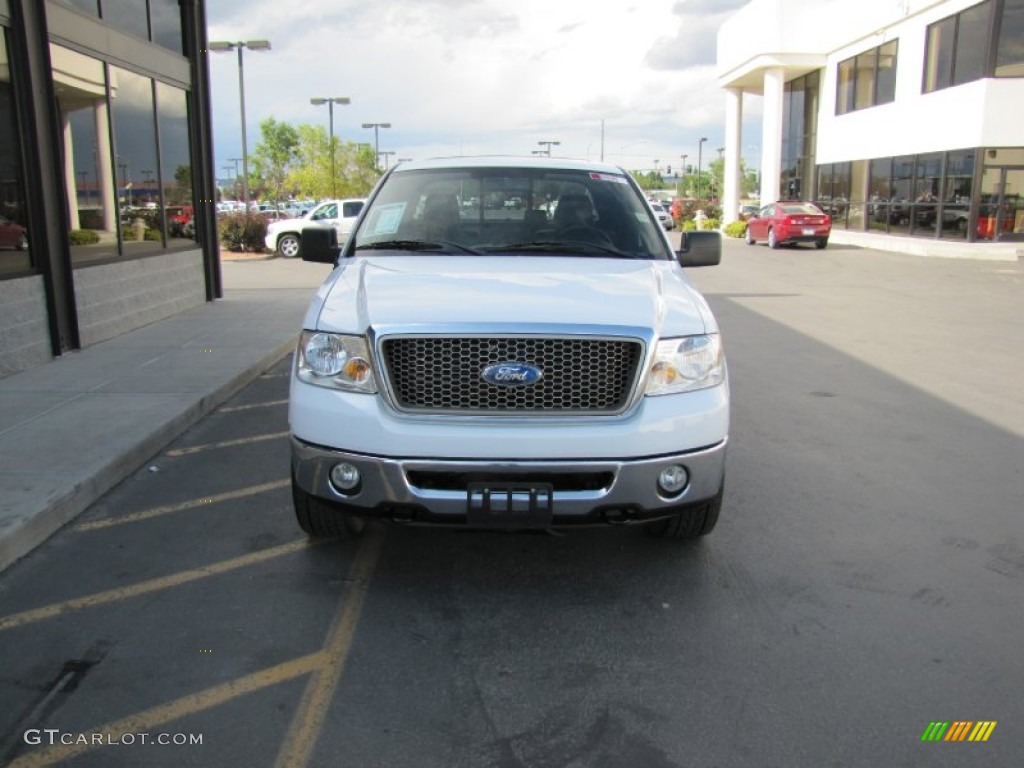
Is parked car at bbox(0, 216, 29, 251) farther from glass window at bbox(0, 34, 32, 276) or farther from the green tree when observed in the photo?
the green tree

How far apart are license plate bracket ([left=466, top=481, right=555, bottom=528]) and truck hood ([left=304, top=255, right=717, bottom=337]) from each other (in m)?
0.66

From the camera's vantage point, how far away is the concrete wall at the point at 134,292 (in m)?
9.70

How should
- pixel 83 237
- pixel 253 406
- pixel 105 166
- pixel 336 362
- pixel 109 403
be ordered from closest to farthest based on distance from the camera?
pixel 336 362, pixel 109 403, pixel 253 406, pixel 83 237, pixel 105 166

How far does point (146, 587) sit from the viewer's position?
159 inches

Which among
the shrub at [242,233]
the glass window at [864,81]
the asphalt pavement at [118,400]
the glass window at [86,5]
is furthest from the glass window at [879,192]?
the glass window at [86,5]

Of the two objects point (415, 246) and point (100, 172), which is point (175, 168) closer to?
point (100, 172)

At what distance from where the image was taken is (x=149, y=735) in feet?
9.61

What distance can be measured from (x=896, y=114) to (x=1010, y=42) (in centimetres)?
543

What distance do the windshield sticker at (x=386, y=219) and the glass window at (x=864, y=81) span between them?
31.8 m

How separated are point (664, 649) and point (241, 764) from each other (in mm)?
1605

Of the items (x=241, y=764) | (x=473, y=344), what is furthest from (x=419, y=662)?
(x=473, y=344)

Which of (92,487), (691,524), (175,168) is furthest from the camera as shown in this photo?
(175,168)

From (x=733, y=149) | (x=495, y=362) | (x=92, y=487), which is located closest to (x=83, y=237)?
(x=92, y=487)

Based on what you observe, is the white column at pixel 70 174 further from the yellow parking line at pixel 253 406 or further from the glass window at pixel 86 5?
the yellow parking line at pixel 253 406
